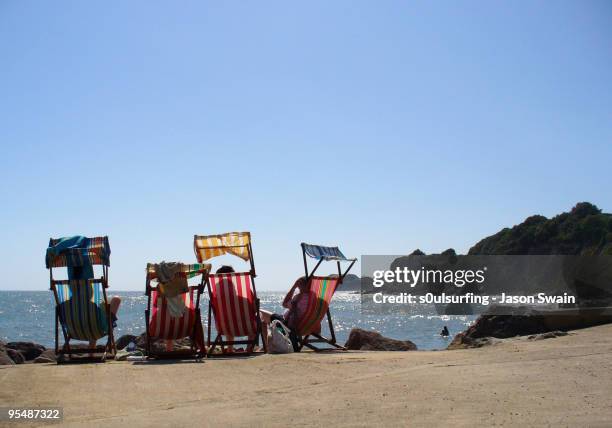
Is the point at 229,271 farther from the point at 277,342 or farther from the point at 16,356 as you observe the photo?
the point at 16,356

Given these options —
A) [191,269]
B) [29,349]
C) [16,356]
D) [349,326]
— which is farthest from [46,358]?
[349,326]

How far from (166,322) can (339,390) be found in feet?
15.9

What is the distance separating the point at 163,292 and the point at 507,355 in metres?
5.29

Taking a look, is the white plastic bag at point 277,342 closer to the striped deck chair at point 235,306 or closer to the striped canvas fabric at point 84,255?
the striped deck chair at point 235,306

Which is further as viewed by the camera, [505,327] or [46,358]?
[505,327]

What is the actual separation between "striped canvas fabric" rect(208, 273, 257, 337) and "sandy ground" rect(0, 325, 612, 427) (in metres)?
1.85

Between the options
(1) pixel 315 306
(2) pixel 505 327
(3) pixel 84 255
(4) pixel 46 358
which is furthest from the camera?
(2) pixel 505 327

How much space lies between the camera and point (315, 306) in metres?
12.0

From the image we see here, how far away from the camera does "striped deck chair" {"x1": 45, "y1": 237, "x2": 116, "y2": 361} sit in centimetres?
1032

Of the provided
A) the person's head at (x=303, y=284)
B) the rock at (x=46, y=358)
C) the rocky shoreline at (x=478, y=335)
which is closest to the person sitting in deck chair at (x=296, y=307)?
the person's head at (x=303, y=284)

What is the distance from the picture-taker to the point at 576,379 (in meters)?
6.66

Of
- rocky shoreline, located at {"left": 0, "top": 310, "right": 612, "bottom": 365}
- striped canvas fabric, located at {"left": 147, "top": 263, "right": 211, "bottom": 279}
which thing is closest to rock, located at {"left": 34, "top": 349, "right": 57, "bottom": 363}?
rocky shoreline, located at {"left": 0, "top": 310, "right": 612, "bottom": 365}

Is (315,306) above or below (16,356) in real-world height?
above

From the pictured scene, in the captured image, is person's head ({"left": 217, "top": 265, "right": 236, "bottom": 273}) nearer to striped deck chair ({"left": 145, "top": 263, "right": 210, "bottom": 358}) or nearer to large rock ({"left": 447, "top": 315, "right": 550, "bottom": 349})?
striped deck chair ({"left": 145, "top": 263, "right": 210, "bottom": 358})
